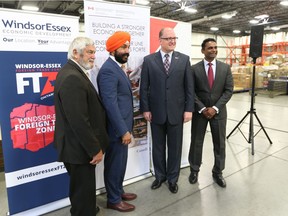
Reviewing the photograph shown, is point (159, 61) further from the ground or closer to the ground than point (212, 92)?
further from the ground

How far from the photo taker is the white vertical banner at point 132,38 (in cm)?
225

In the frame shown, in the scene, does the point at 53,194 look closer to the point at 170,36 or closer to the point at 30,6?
the point at 170,36

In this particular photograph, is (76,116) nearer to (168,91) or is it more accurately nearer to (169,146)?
(168,91)

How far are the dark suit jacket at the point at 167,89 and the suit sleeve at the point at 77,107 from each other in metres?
0.96

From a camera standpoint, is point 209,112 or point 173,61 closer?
point 173,61

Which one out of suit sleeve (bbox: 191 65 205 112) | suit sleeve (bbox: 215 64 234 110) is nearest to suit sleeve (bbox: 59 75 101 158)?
suit sleeve (bbox: 191 65 205 112)

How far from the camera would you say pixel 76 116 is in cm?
149

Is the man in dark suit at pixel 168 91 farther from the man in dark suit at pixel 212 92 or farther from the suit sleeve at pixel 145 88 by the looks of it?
the man in dark suit at pixel 212 92

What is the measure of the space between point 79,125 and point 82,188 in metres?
0.51

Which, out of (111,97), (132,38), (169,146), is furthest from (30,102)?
(169,146)

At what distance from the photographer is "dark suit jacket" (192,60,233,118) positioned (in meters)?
2.51

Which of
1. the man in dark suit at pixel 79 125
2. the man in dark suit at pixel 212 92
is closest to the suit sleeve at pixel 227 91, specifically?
the man in dark suit at pixel 212 92

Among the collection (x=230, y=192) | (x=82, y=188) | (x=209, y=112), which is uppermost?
(x=209, y=112)

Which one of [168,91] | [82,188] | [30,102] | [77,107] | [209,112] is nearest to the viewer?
[77,107]
